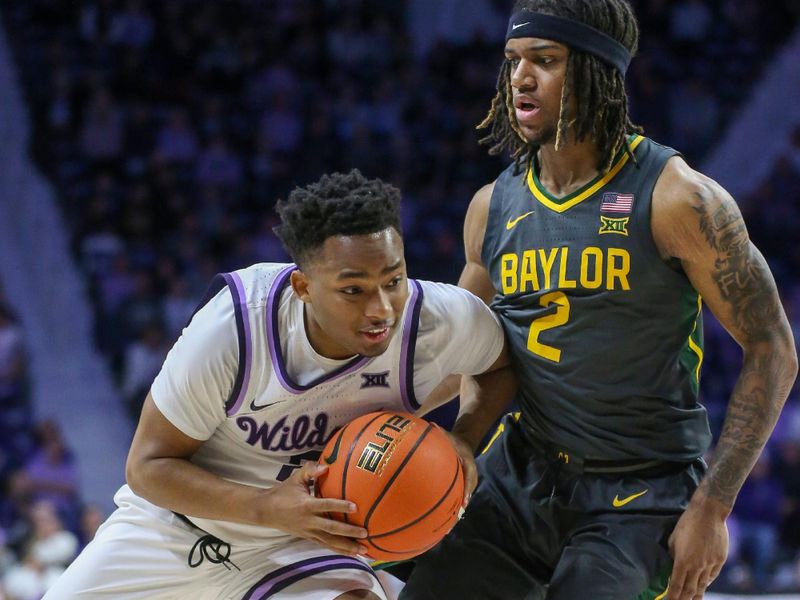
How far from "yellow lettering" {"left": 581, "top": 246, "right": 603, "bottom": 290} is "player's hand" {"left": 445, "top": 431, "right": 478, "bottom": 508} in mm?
559

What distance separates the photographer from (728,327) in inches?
117

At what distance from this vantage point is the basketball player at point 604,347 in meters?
2.94

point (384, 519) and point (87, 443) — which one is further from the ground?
point (384, 519)

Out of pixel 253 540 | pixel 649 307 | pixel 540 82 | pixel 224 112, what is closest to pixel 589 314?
pixel 649 307

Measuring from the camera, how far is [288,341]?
3049mm

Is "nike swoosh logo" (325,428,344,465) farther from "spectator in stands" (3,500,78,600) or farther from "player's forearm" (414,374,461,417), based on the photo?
"spectator in stands" (3,500,78,600)

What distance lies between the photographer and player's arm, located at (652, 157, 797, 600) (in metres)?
2.90

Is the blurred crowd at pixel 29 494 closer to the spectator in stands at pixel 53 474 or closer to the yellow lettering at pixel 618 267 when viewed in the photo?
the spectator in stands at pixel 53 474

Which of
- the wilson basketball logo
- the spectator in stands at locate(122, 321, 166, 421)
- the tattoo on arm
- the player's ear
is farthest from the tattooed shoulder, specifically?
the spectator in stands at locate(122, 321, 166, 421)

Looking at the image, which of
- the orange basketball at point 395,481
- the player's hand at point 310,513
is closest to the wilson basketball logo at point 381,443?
the orange basketball at point 395,481

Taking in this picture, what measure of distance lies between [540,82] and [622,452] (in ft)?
3.48

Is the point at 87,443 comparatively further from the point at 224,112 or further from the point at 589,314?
the point at 589,314

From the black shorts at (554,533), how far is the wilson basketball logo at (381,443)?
0.55m

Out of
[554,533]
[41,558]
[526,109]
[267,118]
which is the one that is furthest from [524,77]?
[267,118]
